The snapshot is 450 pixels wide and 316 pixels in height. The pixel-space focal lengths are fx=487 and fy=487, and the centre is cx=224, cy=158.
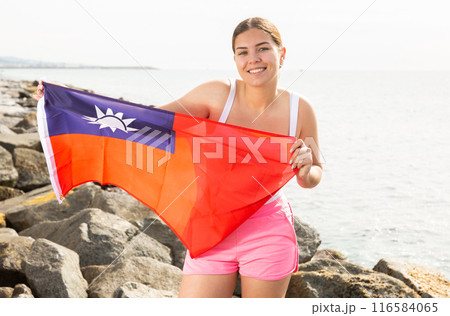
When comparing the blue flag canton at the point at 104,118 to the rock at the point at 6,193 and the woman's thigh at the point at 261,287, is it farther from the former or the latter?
the rock at the point at 6,193

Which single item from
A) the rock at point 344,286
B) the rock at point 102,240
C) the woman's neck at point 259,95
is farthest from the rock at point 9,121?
the woman's neck at point 259,95

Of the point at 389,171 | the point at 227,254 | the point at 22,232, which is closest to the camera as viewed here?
the point at 227,254

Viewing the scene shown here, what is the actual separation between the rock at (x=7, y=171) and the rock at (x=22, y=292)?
425 centimetres

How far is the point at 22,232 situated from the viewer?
6.49 metres

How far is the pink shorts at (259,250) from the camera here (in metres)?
2.93

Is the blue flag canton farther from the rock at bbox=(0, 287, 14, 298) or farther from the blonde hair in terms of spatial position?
the rock at bbox=(0, 287, 14, 298)

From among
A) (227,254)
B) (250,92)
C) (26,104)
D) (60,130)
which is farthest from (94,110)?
(26,104)

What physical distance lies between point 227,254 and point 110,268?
2.41 m

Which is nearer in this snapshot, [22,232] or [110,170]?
[110,170]

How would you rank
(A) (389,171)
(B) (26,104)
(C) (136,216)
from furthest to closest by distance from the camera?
(B) (26,104) < (A) (389,171) < (C) (136,216)

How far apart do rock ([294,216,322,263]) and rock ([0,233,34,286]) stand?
3240mm

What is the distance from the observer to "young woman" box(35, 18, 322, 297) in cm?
295

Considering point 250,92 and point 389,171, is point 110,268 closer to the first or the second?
point 250,92

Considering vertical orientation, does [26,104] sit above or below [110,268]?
above
